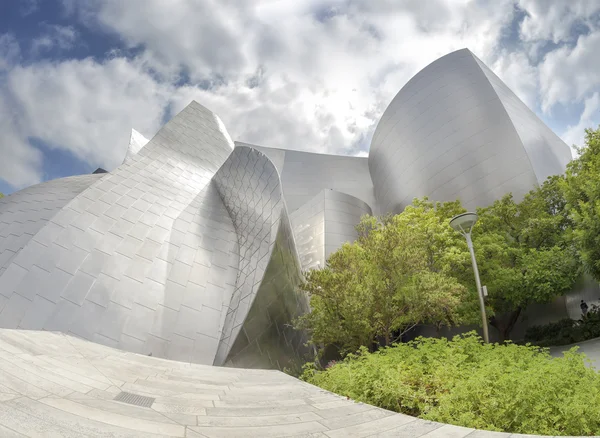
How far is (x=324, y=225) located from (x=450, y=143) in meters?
11.2

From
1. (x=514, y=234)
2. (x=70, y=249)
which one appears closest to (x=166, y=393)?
(x=70, y=249)

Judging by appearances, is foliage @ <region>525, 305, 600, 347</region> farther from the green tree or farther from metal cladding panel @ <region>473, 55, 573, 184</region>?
metal cladding panel @ <region>473, 55, 573, 184</region>

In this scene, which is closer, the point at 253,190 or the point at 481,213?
the point at 253,190

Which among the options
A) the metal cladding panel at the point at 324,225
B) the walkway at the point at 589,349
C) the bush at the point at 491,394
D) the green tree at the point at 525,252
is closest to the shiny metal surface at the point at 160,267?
the bush at the point at 491,394

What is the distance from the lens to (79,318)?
33.3 ft

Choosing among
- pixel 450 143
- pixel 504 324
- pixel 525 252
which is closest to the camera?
pixel 525 252

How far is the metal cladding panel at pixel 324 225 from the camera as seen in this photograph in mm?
24844

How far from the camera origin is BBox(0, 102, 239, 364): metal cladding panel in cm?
1027

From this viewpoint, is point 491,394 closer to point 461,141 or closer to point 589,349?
point 589,349

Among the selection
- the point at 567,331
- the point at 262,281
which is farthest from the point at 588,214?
the point at 262,281

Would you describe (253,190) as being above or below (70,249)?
above

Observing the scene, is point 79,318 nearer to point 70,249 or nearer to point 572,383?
point 70,249

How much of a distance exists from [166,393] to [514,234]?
66.6 ft

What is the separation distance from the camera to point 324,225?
2572 centimetres
